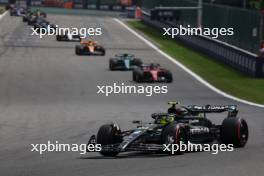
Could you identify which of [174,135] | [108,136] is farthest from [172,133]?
[108,136]

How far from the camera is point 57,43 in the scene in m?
65.6

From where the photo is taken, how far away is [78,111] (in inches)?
1149

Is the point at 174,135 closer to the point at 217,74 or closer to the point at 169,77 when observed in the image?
the point at 169,77

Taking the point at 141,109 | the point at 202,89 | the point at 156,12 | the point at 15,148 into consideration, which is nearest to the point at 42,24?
the point at 156,12

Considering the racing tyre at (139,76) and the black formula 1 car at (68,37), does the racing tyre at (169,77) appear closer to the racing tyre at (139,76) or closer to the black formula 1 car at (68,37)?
the racing tyre at (139,76)

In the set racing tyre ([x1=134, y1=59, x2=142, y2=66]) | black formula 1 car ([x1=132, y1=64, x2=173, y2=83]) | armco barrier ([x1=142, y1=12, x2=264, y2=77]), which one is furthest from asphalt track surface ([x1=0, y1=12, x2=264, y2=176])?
armco barrier ([x1=142, y1=12, x2=264, y2=77])

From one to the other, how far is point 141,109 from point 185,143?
40.5ft

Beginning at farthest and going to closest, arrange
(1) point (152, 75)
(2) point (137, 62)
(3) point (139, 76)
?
1. (2) point (137, 62)
2. (3) point (139, 76)
3. (1) point (152, 75)

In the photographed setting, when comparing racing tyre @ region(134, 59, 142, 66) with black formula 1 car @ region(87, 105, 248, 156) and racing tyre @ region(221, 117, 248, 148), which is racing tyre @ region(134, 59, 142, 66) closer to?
black formula 1 car @ region(87, 105, 248, 156)

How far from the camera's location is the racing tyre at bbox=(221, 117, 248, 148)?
18562 millimetres

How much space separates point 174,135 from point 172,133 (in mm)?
58

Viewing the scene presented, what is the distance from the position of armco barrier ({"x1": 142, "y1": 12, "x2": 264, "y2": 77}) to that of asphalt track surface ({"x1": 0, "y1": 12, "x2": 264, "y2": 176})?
8.91 ft

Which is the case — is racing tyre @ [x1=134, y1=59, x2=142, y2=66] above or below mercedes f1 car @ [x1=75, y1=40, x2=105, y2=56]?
above

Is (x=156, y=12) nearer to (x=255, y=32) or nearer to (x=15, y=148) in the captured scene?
(x=255, y=32)
